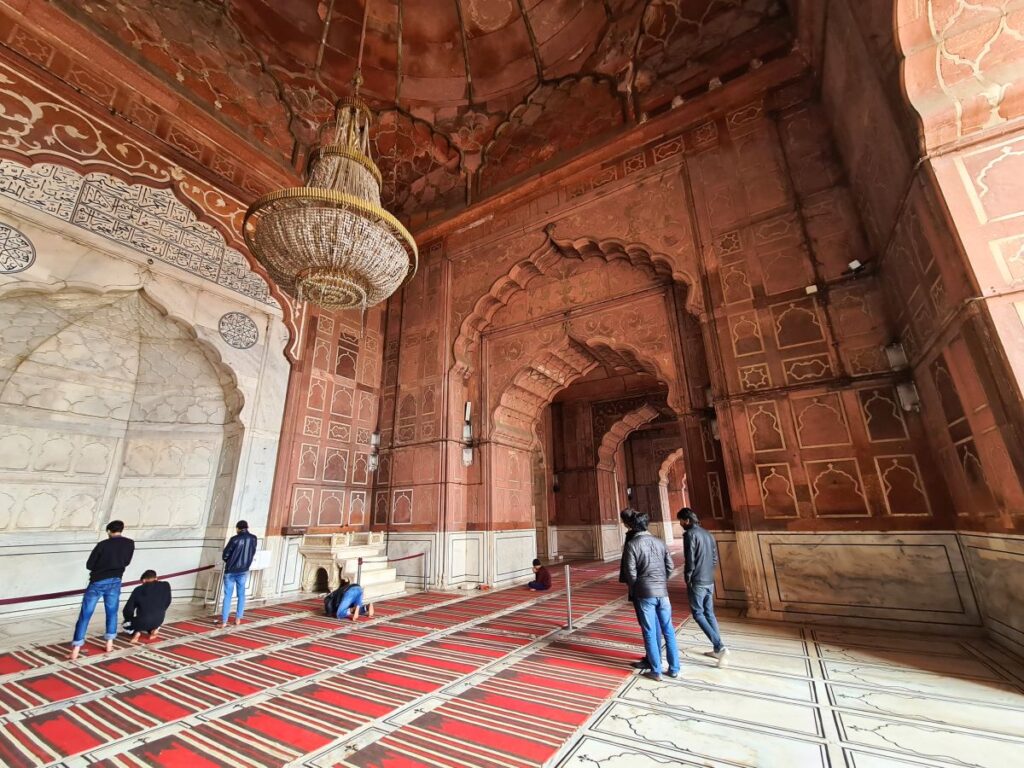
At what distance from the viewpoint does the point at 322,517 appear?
684 centimetres

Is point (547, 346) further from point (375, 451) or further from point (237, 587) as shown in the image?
point (237, 587)

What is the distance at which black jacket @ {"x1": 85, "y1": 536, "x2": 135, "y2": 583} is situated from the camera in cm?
362

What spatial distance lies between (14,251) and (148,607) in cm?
389

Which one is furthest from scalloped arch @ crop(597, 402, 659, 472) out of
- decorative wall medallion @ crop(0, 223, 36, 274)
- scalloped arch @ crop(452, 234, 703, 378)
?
decorative wall medallion @ crop(0, 223, 36, 274)

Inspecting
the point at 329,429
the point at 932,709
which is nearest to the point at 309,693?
the point at 932,709

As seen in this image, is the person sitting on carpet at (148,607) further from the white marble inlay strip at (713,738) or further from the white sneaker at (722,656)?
the white sneaker at (722,656)

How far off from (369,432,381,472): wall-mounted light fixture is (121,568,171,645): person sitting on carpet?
12.5ft

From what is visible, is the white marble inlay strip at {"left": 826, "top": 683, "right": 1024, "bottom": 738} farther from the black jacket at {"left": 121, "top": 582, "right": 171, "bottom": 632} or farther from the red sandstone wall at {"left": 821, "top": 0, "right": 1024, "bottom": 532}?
the black jacket at {"left": 121, "top": 582, "right": 171, "bottom": 632}

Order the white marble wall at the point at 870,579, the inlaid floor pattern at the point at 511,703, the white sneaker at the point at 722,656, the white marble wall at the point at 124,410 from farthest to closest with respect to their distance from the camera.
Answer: the white marble wall at the point at 124,410 < the white marble wall at the point at 870,579 < the white sneaker at the point at 722,656 < the inlaid floor pattern at the point at 511,703

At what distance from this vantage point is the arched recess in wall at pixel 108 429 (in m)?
5.27

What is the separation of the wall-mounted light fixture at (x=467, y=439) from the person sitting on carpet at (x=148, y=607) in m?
4.17

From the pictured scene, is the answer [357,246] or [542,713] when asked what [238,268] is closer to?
[357,246]

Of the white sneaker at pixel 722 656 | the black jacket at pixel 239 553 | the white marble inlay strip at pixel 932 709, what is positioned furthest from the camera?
the black jacket at pixel 239 553

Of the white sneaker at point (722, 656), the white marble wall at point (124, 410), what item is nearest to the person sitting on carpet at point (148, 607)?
the white marble wall at point (124, 410)
